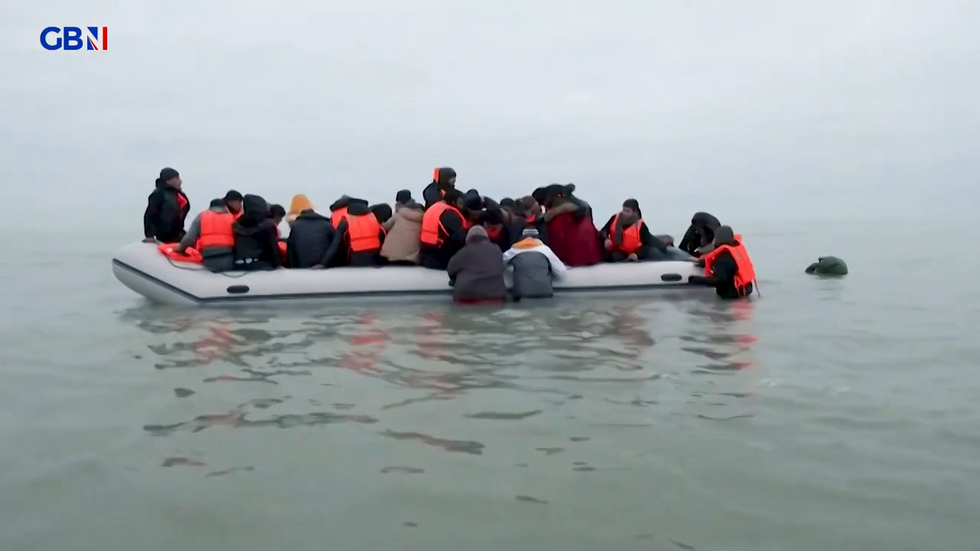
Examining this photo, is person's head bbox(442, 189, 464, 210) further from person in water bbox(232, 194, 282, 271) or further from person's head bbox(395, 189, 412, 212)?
person in water bbox(232, 194, 282, 271)

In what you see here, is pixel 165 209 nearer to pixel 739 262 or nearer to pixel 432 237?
pixel 432 237

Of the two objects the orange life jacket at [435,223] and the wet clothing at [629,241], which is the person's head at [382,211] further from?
the wet clothing at [629,241]

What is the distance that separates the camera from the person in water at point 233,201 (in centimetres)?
878

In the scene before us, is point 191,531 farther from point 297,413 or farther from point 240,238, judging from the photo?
point 240,238

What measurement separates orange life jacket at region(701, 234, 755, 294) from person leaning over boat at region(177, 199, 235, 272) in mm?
4964

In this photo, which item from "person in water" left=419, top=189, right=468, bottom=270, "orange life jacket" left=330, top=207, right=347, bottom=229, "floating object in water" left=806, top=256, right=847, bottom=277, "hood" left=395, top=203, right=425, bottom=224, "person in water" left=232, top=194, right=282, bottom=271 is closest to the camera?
"person in water" left=419, top=189, right=468, bottom=270

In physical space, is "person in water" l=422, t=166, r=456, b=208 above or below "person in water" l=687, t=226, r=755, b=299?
above

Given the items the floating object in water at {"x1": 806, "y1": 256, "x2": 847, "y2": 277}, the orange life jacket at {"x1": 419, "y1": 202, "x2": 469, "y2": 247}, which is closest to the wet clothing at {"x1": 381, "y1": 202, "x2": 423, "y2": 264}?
the orange life jacket at {"x1": 419, "y1": 202, "x2": 469, "y2": 247}

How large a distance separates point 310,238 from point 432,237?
4.40 feet

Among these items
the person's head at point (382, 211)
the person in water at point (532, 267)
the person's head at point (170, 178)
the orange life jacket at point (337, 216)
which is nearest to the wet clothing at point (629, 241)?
the person in water at point (532, 267)

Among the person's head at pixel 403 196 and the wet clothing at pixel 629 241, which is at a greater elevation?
the person's head at pixel 403 196

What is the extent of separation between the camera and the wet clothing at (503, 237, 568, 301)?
857 centimetres

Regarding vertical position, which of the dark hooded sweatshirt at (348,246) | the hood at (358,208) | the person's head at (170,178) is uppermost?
the person's head at (170,178)

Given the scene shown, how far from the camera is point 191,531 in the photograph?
314 cm
